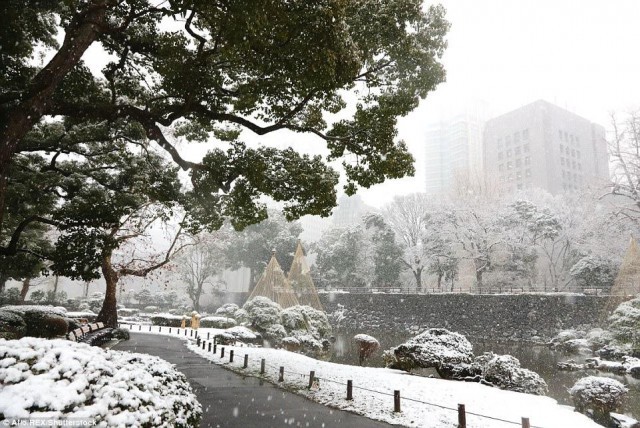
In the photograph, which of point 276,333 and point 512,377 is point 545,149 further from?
point 512,377

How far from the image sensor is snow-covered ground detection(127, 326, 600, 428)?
8.93 meters

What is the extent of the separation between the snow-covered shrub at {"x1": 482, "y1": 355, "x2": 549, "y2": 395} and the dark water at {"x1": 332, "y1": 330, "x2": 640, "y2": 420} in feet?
4.40

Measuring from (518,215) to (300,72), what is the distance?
3572 cm

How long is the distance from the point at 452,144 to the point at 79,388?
118328 millimetres

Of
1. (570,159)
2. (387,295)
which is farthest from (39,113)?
(570,159)

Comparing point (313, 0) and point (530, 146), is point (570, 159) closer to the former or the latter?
point (530, 146)

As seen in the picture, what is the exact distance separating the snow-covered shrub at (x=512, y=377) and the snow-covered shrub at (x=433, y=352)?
4.14 feet

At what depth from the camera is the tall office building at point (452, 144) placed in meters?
109

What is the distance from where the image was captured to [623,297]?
2480 cm

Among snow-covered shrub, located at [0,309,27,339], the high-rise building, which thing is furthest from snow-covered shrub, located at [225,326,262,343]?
the high-rise building

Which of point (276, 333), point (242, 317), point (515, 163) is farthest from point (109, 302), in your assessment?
point (515, 163)

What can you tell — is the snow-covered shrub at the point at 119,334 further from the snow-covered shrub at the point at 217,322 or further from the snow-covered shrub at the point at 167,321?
the snow-covered shrub at the point at 167,321

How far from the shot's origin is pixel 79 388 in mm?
4426

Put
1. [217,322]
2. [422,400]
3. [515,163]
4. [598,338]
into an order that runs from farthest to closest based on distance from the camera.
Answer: [515,163], [217,322], [598,338], [422,400]
